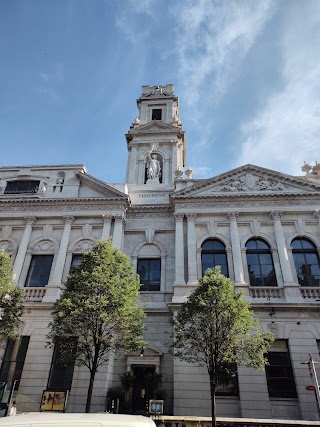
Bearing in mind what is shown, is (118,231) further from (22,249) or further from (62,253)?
(22,249)

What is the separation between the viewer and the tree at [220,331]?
1500 cm

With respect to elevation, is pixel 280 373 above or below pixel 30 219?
below

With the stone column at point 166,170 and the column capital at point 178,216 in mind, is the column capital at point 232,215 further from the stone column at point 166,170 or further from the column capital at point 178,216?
the stone column at point 166,170

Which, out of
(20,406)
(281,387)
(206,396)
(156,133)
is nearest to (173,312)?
(206,396)

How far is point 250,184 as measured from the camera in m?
24.6

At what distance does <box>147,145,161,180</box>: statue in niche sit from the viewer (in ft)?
93.9

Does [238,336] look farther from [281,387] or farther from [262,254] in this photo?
[262,254]

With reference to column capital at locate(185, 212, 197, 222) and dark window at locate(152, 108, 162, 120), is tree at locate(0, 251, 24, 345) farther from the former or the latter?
dark window at locate(152, 108, 162, 120)

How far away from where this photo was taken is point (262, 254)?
22094mm

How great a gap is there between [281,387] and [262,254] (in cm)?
807

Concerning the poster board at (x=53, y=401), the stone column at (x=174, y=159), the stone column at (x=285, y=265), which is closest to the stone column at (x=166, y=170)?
the stone column at (x=174, y=159)

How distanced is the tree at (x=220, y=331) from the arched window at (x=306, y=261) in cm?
654

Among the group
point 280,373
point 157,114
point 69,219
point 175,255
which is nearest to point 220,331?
point 280,373

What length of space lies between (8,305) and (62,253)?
534cm
